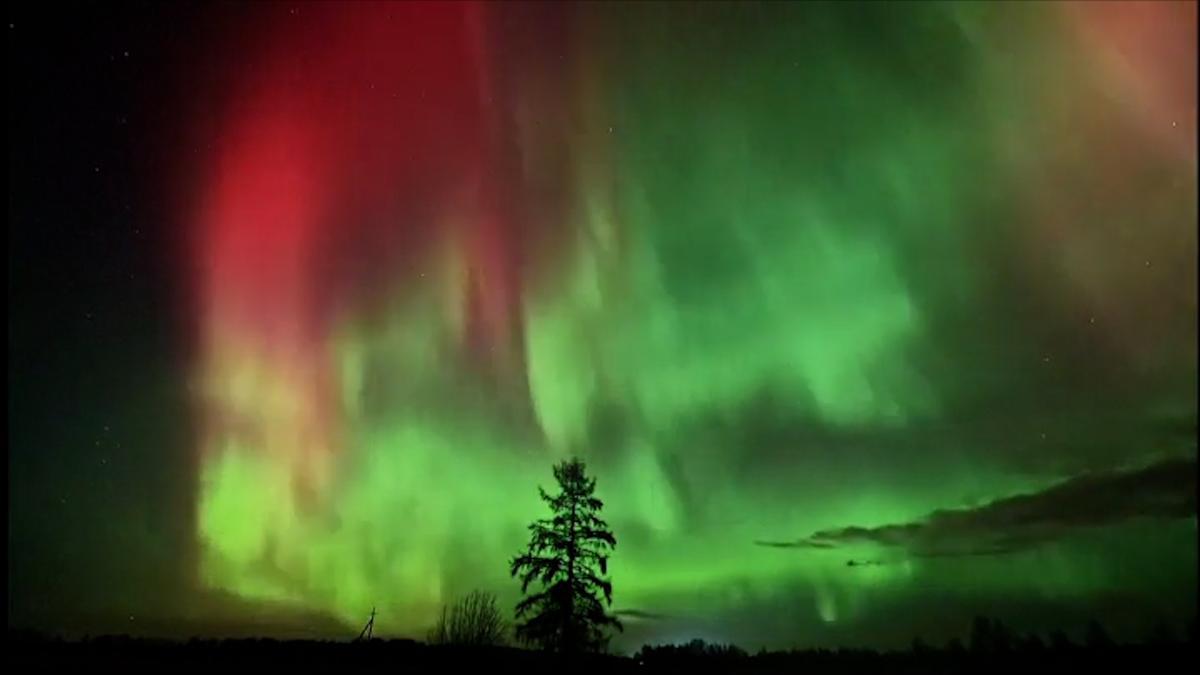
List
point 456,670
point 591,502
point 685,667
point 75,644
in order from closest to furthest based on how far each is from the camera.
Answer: point 456,670, point 75,644, point 685,667, point 591,502

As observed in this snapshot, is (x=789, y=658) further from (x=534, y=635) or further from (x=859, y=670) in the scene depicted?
(x=534, y=635)

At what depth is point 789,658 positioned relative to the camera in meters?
47.2

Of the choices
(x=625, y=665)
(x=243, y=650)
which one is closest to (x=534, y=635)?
(x=625, y=665)

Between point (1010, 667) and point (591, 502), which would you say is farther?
point (591, 502)

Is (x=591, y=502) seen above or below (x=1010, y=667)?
above

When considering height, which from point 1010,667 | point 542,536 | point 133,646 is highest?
point 542,536

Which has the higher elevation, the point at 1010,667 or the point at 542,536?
the point at 542,536

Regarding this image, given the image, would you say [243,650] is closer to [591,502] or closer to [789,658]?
[591,502]

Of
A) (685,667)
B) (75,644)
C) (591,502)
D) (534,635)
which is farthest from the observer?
(591,502)

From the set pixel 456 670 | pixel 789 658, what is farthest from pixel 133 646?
pixel 789 658

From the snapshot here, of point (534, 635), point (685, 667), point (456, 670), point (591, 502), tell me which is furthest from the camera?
point (591, 502)

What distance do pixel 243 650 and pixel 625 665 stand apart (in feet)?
50.9

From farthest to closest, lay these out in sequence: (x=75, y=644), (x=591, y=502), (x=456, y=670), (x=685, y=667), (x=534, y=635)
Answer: (x=591, y=502), (x=534, y=635), (x=685, y=667), (x=75, y=644), (x=456, y=670)

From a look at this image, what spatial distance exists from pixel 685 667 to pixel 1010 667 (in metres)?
13.0
